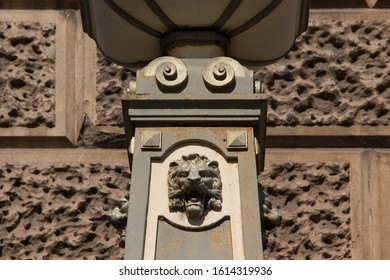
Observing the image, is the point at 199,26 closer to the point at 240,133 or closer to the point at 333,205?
the point at 240,133

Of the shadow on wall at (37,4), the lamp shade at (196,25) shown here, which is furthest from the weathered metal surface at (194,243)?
the shadow on wall at (37,4)

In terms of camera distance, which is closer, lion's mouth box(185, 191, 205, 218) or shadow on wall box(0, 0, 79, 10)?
lion's mouth box(185, 191, 205, 218)

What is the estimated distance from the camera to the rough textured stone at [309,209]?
23.8ft

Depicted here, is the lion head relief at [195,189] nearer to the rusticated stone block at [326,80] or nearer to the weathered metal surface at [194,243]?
the weathered metal surface at [194,243]

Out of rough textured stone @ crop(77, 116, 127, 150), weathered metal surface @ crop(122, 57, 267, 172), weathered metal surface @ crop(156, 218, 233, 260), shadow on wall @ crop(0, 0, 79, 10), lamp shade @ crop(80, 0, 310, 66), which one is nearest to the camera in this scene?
weathered metal surface @ crop(156, 218, 233, 260)

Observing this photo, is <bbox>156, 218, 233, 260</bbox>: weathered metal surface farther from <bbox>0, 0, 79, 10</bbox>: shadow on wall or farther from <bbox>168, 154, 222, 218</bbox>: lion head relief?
<bbox>0, 0, 79, 10</bbox>: shadow on wall

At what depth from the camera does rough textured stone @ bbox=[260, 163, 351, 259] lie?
7.25 meters

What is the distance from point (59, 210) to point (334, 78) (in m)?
0.88

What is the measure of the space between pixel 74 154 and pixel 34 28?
0.42 meters

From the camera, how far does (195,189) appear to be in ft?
18.0

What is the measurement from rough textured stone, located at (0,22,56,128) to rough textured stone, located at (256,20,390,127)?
1.99 ft

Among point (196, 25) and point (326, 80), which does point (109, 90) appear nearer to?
point (326, 80)

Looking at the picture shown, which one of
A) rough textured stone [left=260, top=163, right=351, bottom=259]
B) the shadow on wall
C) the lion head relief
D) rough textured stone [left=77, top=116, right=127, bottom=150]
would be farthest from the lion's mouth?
the shadow on wall

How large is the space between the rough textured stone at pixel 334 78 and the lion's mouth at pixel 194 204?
1933 mm
